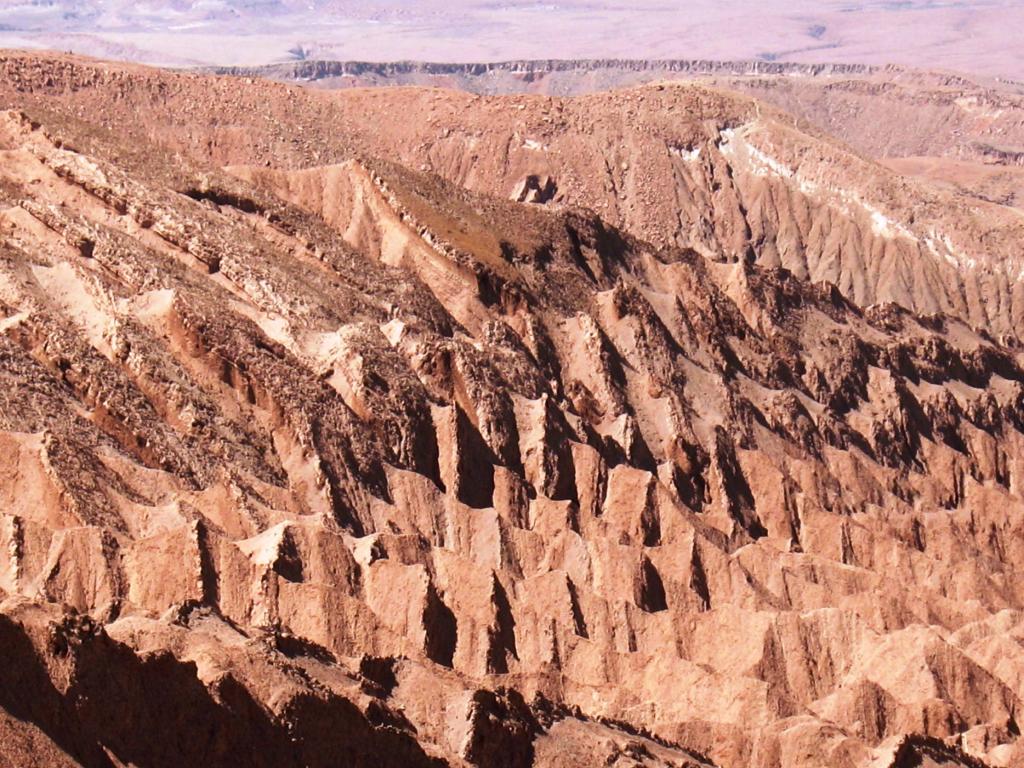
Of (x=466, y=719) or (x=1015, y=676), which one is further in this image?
(x=1015, y=676)

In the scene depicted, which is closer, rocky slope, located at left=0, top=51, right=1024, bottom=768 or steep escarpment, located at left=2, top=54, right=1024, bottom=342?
rocky slope, located at left=0, top=51, right=1024, bottom=768

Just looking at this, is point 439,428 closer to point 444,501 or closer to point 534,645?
point 444,501

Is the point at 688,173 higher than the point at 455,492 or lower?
lower

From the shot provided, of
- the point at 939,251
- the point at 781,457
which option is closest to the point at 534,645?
the point at 781,457

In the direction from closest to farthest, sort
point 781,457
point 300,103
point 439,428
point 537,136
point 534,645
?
point 534,645, point 439,428, point 781,457, point 300,103, point 537,136

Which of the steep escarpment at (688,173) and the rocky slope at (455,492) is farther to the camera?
the steep escarpment at (688,173)

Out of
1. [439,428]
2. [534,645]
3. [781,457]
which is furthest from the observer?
[781,457]

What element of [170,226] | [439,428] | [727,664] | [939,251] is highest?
[170,226]

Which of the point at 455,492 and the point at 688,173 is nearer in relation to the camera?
the point at 455,492
